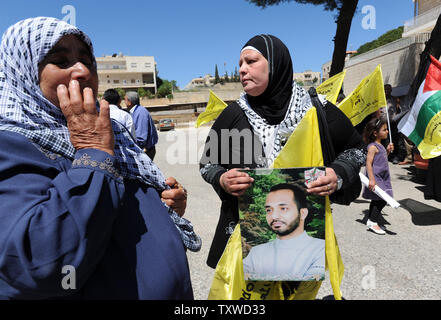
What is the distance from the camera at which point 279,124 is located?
5.22 feet

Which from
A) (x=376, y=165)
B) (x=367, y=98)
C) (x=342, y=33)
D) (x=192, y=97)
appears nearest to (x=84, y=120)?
(x=367, y=98)

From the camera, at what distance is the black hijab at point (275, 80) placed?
5.08 ft

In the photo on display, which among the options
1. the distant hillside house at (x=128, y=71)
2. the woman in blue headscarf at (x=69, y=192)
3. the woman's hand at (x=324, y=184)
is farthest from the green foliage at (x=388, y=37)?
the woman in blue headscarf at (x=69, y=192)

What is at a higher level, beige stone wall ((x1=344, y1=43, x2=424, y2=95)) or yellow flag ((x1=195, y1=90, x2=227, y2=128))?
beige stone wall ((x1=344, y1=43, x2=424, y2=95))

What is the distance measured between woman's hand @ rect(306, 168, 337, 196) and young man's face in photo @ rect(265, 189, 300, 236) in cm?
10

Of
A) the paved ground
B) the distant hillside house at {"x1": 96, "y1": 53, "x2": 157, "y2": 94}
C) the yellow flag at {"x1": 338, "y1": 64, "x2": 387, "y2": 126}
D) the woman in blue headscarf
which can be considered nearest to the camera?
the woman in blue headscarf

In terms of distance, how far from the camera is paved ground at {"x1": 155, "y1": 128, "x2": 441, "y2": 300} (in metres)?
2.74

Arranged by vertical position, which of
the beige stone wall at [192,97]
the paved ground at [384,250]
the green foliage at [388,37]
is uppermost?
the green foliage at [388,37]

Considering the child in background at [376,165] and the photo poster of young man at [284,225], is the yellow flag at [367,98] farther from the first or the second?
the photo poster of young man at [284,225]

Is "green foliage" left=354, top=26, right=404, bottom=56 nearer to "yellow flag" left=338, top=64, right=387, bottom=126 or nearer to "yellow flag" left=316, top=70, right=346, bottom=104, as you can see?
"yellow flag" left=316, top=70, right=346, bottom=104

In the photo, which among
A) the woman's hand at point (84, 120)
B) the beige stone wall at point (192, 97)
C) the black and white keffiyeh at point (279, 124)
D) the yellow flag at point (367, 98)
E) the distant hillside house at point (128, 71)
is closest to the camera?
the woman's hand at point (84, 120)

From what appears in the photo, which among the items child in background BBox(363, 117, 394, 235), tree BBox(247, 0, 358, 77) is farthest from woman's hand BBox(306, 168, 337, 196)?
tree BBox(247, 0, 358, 77)

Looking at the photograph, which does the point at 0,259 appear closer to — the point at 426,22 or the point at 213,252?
the point at 213,252

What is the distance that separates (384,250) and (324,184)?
9.45 feet
